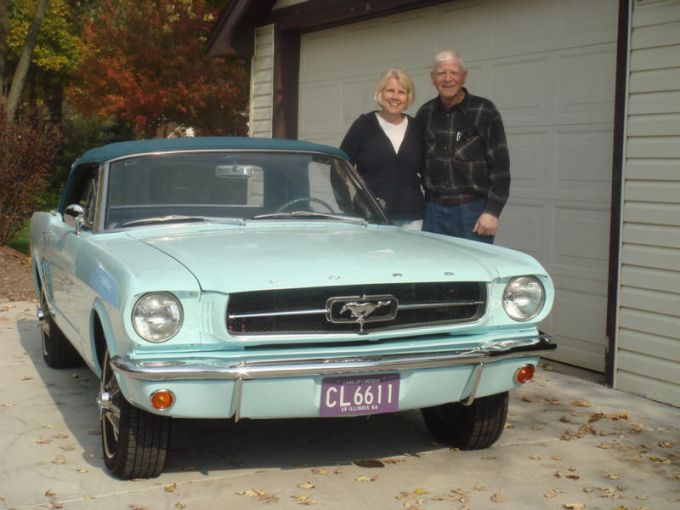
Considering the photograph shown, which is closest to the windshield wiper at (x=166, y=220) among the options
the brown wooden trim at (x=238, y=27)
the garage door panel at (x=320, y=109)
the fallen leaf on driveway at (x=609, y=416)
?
the fallen leaf on driveway at (x=609, y=416)

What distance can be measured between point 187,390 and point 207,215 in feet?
4.97

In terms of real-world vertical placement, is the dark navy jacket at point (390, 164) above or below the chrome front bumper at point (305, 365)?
above

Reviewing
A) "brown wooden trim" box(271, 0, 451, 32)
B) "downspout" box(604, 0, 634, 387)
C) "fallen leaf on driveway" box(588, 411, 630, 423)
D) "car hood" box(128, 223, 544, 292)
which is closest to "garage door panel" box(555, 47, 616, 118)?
"downspout" box(604, 0, 634, 387)

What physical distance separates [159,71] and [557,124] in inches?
661

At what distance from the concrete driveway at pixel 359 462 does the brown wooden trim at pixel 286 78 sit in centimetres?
557

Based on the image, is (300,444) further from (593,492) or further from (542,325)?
(542,325)

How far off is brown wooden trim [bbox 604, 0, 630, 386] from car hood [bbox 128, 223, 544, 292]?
1724 millimetres

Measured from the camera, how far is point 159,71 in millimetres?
23312

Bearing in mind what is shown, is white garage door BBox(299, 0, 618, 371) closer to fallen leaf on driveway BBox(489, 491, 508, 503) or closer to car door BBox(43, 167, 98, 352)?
fallen leaf on driveway BBox(489, 491, 508, 503)

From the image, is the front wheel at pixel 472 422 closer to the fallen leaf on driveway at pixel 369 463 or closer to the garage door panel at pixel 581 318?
the fallen leaf on driveway at pixel 369 463

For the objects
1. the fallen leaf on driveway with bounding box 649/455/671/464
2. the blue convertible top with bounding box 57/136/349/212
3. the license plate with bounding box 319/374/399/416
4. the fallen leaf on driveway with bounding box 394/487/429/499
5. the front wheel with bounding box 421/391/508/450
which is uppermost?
the blue convertible top with bounding box 57/136/349/212

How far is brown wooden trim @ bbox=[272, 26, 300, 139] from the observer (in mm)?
11492

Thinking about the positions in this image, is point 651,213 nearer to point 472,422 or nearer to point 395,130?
point 395,130

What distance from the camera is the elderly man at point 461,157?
6500 millimetres
